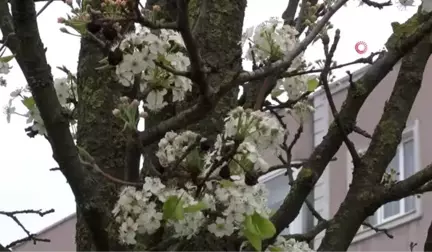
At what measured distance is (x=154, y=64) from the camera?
1.77m

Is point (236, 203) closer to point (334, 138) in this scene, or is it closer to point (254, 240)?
point (254, 240)

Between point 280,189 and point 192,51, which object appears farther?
point 280,189

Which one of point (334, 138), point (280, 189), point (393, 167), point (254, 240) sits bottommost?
point (254, 240)

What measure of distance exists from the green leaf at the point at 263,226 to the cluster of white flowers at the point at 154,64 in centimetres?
35

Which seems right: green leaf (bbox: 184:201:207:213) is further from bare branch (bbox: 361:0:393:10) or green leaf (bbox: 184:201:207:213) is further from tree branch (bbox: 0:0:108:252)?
bare branch (bbox: 361:0:393:10)

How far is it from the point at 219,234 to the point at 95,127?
761 mm

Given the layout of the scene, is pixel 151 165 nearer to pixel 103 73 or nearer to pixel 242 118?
pixel 242 118

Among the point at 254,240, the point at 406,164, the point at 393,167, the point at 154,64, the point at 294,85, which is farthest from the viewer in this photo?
the point at 406,164

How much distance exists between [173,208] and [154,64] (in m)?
0.31

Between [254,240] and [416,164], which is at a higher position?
[416,164]

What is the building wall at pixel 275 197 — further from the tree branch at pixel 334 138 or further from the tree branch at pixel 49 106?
the tree branch at pixel 49 106

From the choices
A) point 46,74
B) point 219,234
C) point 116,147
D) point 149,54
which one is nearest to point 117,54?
A: point 149,54

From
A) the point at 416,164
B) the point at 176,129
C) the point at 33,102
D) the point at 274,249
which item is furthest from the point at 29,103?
the point at 416,164

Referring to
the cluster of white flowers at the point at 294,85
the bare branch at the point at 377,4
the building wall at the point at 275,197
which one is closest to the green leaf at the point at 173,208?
the building wall at the point at 275,197
